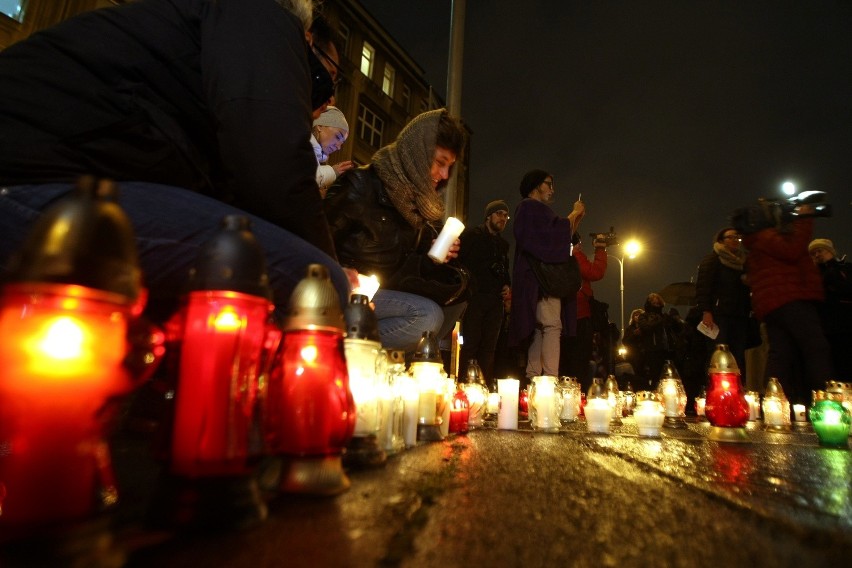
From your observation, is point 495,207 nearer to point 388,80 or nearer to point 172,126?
point 172,126

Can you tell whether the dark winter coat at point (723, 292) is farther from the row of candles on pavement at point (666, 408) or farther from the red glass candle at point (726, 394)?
the red glass candle at point (726, 394)

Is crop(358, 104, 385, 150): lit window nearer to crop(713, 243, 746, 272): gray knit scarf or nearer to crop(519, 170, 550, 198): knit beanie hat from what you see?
crop(519, 170, 550, 198): knit beanie hat

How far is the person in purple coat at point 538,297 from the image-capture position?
4.78 m

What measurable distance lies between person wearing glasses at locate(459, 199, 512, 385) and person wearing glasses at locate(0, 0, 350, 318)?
360 cm

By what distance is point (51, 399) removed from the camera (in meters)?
0.57

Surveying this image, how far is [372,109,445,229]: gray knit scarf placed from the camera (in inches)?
117

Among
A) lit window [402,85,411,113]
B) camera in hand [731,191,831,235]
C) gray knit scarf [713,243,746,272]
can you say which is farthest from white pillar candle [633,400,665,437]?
lit window [402,85,411,113]

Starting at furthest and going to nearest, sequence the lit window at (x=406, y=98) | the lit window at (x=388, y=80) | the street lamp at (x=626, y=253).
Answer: the lit window at (x=406, y=98) < the lit window at (x=388, y=80) < the street lamp at (x=626, y=253)

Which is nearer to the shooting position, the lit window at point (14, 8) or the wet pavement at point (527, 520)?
the wet pavement at point (527, 520)

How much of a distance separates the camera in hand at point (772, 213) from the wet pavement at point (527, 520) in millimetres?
3928

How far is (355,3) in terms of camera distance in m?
20.9

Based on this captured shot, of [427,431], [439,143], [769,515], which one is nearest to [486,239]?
[439,143]

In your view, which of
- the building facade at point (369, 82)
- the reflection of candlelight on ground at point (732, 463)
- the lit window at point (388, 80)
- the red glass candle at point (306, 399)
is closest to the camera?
the red glass candle at point (306, 399)

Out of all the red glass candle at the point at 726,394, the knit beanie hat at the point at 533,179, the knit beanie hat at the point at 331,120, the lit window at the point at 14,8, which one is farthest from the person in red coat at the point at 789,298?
the lit window at the point at 14,8
